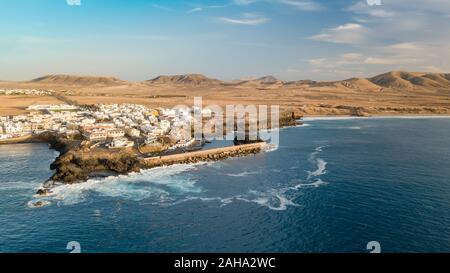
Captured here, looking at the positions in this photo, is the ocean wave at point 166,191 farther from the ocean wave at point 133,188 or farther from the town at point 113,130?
the town at point 113,130

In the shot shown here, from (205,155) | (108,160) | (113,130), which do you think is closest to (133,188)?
(108,160)

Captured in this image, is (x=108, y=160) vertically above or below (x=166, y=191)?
above

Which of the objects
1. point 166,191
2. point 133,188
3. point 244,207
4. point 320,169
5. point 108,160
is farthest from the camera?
point 320,169

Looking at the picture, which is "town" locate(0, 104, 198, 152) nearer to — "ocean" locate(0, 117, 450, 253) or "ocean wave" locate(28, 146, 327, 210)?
"ocean" locate(0, 117, 450, 253)

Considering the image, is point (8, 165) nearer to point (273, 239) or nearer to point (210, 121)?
point (273, 239)

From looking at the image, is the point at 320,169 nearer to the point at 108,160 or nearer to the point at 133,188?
the point at 133,188

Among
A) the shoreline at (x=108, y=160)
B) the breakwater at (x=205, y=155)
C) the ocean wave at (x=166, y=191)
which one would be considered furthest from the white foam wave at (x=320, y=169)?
the breakwater at (x=205, y=155)
